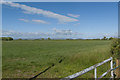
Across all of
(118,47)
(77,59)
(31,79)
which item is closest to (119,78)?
(118,47)

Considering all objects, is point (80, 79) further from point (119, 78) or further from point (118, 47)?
point (118, 47)

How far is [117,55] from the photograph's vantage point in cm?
383

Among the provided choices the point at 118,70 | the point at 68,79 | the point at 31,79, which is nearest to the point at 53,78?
the point at 31,79

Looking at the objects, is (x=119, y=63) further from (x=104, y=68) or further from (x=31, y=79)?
(x=31, y=79)

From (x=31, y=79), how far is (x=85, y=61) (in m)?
4.22

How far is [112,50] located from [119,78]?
1032 millimetres

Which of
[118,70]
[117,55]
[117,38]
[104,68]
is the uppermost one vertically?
[117,38]

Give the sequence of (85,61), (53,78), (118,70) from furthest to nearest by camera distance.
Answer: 1. (85,61)
2. (53,78)
3. (118,70)

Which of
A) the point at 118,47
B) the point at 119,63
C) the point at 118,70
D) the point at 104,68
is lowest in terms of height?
the point at 104,68

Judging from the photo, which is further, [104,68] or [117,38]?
[104,68]

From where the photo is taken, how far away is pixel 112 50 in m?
4.17

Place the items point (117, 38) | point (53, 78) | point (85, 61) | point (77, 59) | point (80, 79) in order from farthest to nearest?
point (77, 59)
point (85, 61)
point (53, 78)
point (80, 79)
point (117, 38)

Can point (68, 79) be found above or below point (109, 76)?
above

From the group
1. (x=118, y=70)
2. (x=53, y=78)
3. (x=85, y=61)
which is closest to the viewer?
(x=118, y=70)
